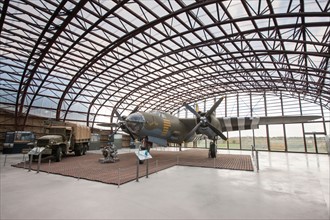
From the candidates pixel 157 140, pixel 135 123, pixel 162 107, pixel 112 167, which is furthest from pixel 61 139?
pixel 162 107

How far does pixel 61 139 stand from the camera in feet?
47.1

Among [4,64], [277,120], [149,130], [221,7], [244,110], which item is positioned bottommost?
[149,130]

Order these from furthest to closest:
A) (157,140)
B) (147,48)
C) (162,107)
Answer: (162,107) → (147,48) → (157,140)

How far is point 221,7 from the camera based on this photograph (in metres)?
13.2

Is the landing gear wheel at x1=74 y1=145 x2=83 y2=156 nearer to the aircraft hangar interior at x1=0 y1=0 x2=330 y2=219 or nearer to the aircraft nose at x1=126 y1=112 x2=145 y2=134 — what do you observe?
the aircraft hangar interior at x1=0 y1=0 x2=330 y2=219

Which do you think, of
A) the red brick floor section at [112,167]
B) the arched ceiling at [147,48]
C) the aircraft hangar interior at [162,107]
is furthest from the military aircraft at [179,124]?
the arched ceiling at [147,48]

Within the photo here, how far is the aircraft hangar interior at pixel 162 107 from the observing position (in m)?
5.72

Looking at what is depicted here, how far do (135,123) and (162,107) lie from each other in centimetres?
2909

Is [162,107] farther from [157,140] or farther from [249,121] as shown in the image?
[157,140]

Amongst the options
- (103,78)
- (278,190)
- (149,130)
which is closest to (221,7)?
(149,130)

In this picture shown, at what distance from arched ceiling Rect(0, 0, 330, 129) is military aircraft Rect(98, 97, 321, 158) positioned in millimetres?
6890

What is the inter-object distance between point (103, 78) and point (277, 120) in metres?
23.0

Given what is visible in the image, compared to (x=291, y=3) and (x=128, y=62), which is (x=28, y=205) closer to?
(x=291, y=3)

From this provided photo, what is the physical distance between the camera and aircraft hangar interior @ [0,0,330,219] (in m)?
5.72
